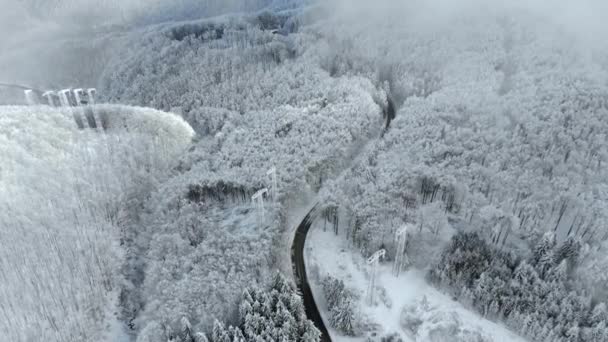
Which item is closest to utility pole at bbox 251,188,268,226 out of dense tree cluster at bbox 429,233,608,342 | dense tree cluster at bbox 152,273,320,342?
dense tree cluster at bbox 152,273,320,342

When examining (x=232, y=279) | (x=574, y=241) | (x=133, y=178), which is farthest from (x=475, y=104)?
(x=133, y=178)

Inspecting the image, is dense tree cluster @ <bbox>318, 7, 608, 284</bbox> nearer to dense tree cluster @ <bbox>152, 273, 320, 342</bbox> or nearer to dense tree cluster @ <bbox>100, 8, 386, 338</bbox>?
dense tree cluster @ <bbox>100, 8, 386, 338</bbox>

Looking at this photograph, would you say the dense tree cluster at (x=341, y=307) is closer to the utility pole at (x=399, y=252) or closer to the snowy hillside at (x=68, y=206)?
the utility pole at (x=399, y=252)

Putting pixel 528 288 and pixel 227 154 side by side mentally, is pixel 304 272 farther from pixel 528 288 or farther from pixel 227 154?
pixel 227 154

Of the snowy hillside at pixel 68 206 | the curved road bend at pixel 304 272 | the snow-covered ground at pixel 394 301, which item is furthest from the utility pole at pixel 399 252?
the snowy hillside at pixel 68 206

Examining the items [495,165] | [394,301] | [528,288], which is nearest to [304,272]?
[394,301]

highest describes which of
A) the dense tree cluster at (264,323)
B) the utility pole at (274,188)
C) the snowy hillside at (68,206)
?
the utility pole at (274,188)

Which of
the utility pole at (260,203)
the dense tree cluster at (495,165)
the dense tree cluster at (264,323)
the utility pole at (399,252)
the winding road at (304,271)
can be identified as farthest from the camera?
the utility pole at (260,203)

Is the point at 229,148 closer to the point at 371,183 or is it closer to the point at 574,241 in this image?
the point at 371,183
